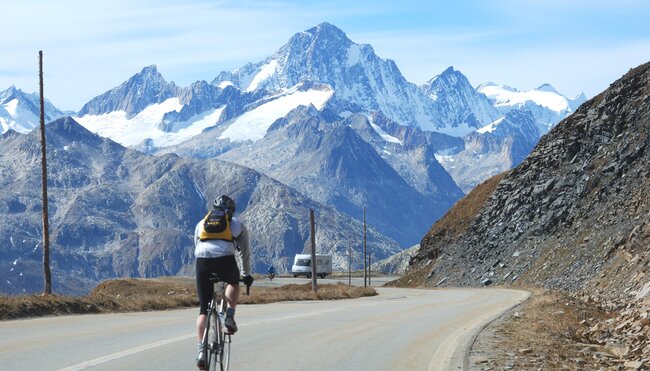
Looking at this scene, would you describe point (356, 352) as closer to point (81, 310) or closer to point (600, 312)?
point (81, 310)

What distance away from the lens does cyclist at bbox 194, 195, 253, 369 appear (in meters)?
12.0

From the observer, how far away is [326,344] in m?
17.5

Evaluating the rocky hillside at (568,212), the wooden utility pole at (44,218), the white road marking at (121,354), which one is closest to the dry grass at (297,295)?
the wooden utility pole at (44,218)

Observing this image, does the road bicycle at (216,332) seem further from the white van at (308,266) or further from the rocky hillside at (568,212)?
the white van at (308,266)

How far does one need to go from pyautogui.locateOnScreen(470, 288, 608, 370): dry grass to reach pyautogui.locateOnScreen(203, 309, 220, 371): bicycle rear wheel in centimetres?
512

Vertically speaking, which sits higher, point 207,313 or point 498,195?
point 498,195

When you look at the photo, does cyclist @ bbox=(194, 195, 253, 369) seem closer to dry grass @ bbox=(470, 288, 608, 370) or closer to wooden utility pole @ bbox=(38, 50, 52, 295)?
dry grass @ bbox=(470, 288, 608, 370)

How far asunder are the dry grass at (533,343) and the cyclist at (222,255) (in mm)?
4929

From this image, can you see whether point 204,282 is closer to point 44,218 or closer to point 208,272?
point 208,272

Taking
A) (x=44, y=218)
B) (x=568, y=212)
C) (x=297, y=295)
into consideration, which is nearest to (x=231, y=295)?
(x=44, y=218)

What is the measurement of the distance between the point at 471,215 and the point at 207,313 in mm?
84770

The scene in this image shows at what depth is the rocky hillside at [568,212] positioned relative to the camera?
59781 mm

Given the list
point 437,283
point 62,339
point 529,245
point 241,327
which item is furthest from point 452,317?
point 437,283

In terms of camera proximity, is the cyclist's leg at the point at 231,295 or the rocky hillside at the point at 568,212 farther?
the rocky hillside at the point at 568,212
